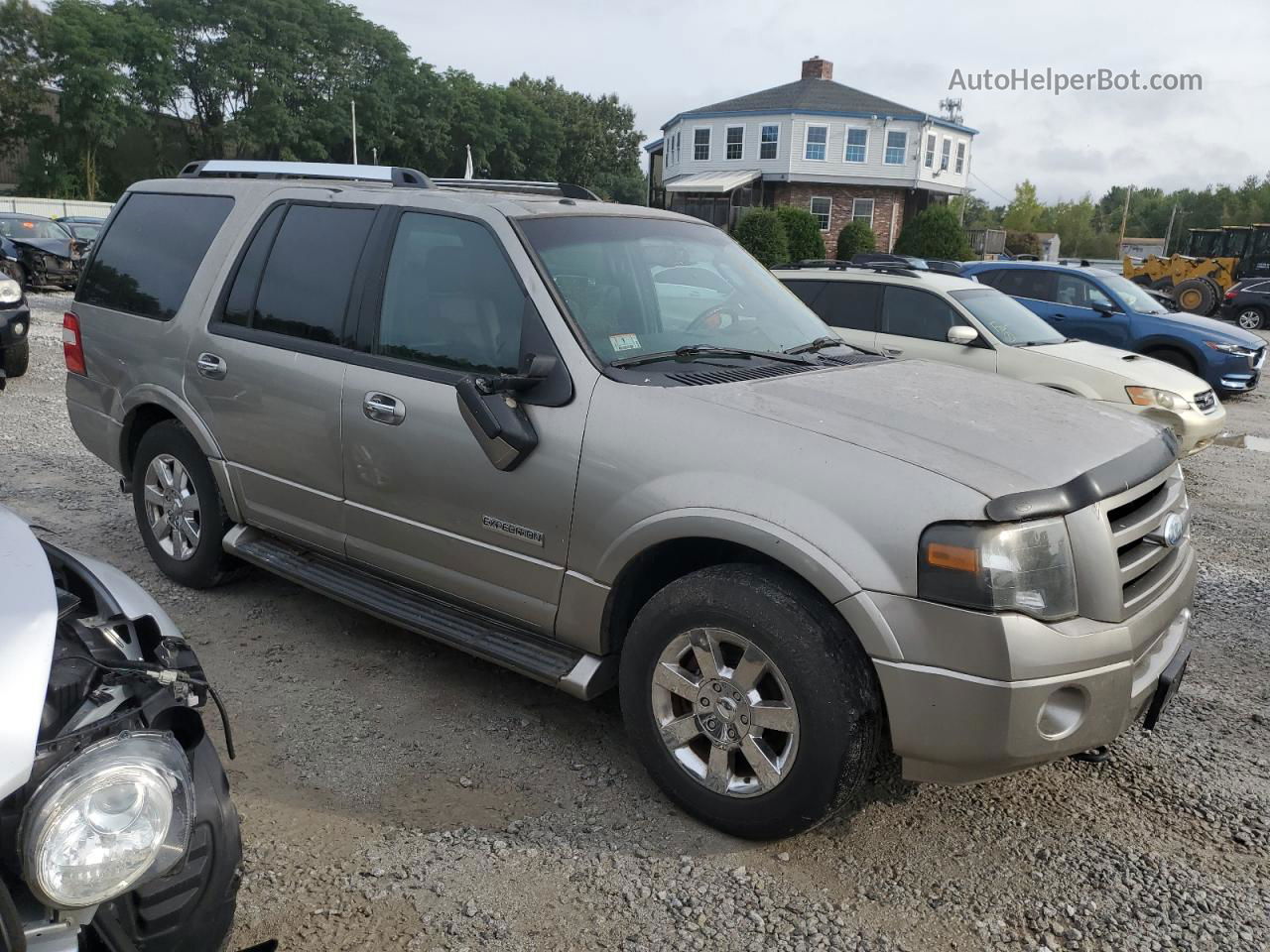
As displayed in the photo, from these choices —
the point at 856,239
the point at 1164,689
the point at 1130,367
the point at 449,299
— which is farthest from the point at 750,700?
the point at 856,239

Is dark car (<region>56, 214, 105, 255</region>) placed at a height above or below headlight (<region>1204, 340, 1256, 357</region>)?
above

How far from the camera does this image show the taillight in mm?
5230

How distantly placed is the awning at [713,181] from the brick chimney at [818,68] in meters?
7.79

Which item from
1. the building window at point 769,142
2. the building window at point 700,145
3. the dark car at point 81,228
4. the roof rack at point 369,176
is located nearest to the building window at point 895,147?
the building window at point 769,142

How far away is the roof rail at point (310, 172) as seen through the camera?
4.34 meters

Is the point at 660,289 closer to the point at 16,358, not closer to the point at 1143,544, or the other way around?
the point at 1143,544

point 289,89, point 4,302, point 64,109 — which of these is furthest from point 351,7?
point 4,302

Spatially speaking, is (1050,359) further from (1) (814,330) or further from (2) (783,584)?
(2) (783,584)

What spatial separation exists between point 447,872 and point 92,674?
1.36m

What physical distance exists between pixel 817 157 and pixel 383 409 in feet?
156

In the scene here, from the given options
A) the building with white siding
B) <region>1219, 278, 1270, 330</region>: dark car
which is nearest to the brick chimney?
the building with white siding

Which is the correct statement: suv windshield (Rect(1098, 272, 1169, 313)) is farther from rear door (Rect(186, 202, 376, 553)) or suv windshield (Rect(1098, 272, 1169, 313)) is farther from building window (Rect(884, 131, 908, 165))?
building window (Rect(884, 131, 908, 165))

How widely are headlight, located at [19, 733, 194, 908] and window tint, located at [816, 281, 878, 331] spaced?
7918 millimetres

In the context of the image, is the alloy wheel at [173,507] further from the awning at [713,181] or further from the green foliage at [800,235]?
the awning at [713,181]
